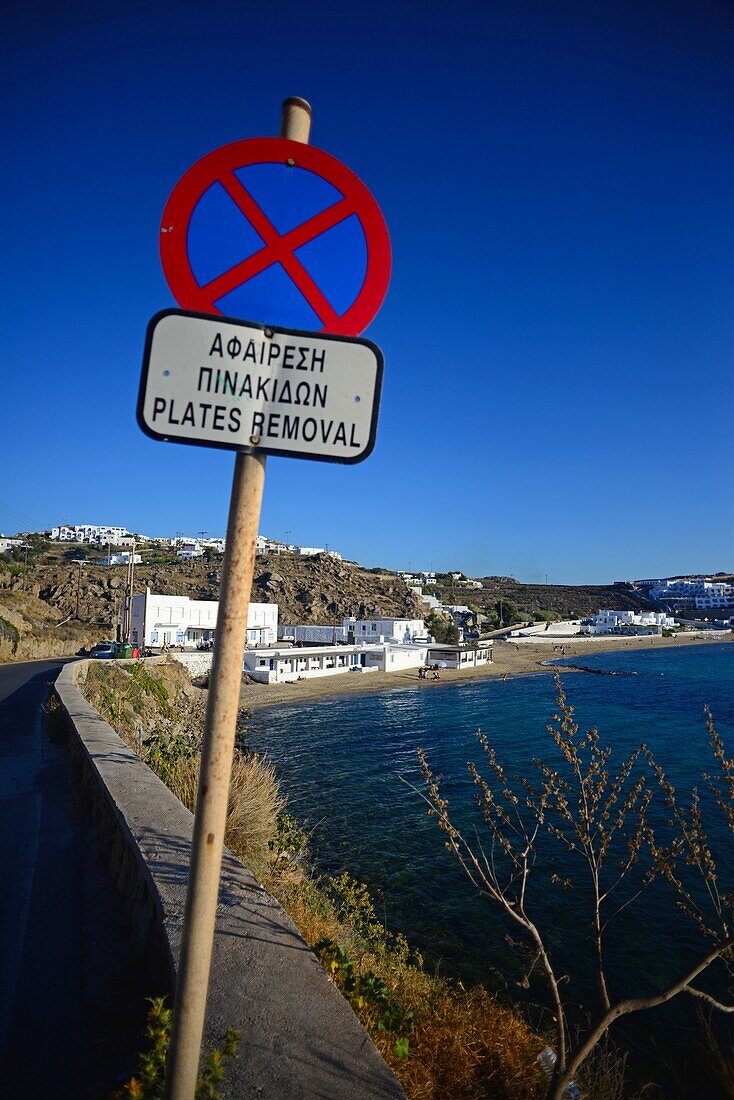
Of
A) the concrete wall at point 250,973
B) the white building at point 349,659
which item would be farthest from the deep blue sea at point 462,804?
the white building at point 349,659

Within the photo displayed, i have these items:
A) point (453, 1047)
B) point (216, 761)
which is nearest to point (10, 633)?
Answer: point (453, 1047)

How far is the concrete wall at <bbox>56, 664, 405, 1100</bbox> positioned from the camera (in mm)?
2115

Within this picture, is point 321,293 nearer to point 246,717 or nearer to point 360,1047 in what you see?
point 360,1047

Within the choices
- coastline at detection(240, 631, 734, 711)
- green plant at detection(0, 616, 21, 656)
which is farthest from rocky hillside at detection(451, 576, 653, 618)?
green plant at detection(0, 616, 21, 656)

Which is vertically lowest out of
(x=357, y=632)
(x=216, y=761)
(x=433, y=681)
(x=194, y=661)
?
(x=433, y=681)

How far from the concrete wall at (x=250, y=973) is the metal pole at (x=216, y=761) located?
0.96 m

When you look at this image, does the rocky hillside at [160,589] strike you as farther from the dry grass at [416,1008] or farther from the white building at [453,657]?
the dry grass at [416,1008]

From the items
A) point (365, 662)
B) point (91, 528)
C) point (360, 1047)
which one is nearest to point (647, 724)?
point (365, 662)

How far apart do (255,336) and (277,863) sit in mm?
Result: 5054

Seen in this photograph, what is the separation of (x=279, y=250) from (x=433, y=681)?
50.2m

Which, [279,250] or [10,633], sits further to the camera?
[10,633]

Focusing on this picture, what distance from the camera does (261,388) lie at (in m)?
1.35

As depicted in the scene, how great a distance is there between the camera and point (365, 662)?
54719 millimetres

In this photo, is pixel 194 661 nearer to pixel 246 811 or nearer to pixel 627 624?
pixel 246 811
